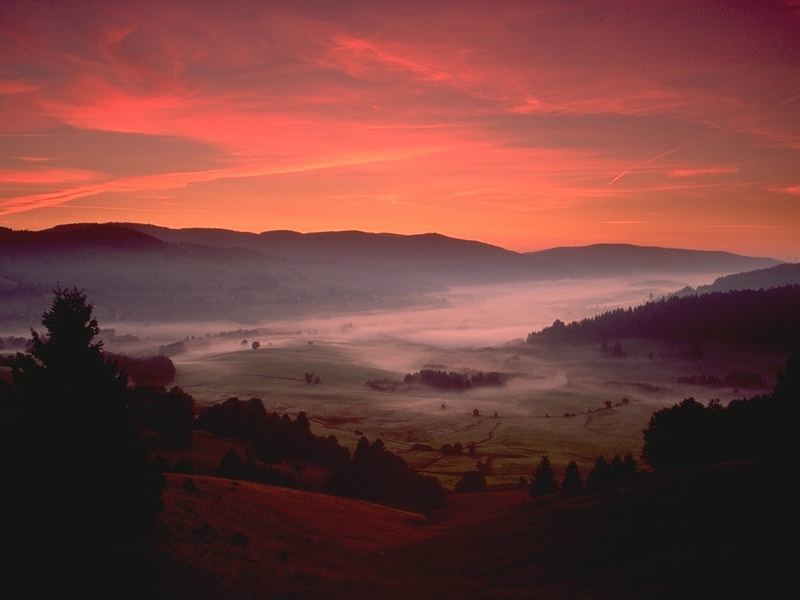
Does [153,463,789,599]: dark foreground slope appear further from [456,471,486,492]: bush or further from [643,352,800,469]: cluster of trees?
→ [456,471,486,492]: bush

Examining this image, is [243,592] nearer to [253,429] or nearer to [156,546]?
[156,546]

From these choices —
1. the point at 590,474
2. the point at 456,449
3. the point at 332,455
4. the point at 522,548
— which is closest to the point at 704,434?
the point at 590,474

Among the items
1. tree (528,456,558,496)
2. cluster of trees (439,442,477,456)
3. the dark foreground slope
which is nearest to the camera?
the dark foreground slope

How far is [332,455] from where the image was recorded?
4122 inches

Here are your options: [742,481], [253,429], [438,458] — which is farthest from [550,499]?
[438,458]

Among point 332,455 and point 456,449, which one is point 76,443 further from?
point 456,449

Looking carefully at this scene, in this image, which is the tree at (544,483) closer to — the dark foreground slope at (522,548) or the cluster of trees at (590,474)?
the cluster of trees at (590,474)

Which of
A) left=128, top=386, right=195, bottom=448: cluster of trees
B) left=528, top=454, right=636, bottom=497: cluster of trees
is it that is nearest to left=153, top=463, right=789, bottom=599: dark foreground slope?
left=528, top=454, right=636, bottom=497: cluster of trees

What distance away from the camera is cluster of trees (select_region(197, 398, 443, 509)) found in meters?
84.1

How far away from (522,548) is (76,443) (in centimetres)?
2570

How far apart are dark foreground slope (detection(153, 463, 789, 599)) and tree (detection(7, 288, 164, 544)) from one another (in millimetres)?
3398

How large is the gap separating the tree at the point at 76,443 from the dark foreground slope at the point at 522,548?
3398 mm

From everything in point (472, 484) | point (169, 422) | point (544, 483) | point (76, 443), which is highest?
point (76, 443)

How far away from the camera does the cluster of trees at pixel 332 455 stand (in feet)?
276
